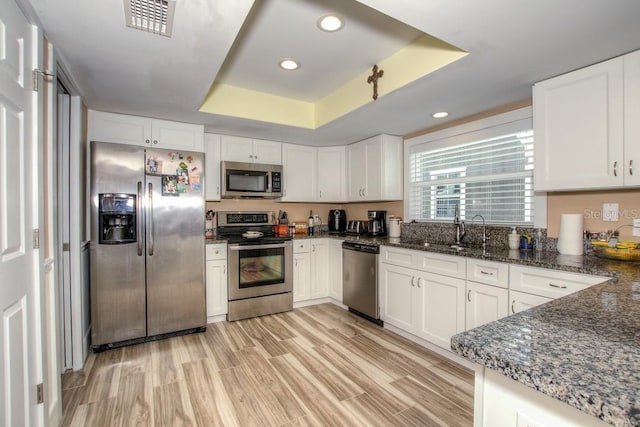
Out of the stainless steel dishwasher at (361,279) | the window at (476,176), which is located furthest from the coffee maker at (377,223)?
the stainless steel dishwasher at (361,279)

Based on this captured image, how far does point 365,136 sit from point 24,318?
3.41 metres

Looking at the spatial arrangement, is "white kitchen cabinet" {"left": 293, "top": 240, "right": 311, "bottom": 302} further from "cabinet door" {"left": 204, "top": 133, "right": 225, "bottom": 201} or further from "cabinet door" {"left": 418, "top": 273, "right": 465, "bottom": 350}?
"cabinet door" {"left": 418, "top": 273, "right": 465, "bottom": 350}

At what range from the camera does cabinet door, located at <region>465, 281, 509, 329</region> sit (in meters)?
2.15

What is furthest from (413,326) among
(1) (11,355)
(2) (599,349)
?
(1) (11,355)

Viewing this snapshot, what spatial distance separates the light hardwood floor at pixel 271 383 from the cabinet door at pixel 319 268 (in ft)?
2.85

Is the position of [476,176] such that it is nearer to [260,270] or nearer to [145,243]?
[260,270]

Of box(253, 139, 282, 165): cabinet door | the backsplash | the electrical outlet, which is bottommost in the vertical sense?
the backsplash

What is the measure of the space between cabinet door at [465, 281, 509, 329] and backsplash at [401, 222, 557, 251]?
2.09 feet

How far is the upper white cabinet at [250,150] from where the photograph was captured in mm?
3664

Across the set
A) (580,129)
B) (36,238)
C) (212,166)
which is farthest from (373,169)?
(36,238)

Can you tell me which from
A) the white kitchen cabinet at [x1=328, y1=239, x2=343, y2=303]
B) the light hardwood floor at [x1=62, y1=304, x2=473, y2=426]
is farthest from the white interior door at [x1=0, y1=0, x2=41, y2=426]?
the white kitchen cabinet at [x1=328, y1=239, x2=343, y2=303]

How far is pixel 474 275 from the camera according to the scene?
2.33 metres

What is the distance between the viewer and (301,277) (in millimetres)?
3812

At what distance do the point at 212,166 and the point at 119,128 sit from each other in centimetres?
98
